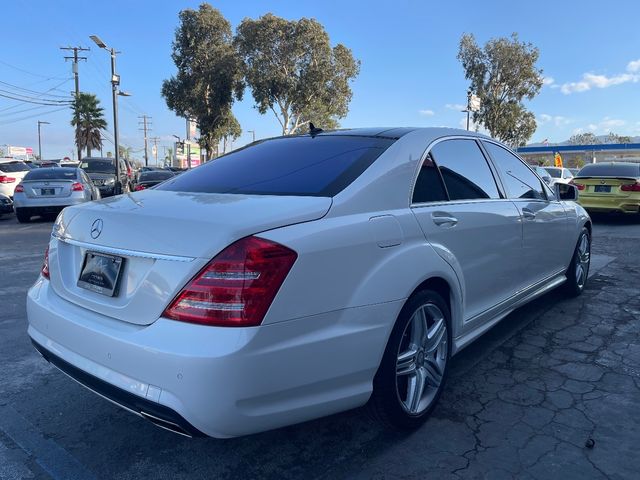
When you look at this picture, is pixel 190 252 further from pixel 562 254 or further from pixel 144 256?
pixel 562 254

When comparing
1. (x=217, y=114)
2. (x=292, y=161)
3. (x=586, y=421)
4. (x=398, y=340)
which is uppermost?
(x=217, y=114)

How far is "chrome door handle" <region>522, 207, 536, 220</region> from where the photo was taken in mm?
3887

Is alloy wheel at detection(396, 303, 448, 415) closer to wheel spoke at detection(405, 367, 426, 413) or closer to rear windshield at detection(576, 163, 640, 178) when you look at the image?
wheel spoke at detection(405, 367, 426, 413)

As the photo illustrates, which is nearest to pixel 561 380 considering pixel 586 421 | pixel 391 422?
pixel 586 421

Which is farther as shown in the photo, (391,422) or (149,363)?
(391,422)

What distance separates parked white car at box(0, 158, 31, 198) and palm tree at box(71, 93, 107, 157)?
121ft

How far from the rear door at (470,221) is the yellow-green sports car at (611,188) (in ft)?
29.1

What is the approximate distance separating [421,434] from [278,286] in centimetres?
131

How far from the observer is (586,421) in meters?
2.88

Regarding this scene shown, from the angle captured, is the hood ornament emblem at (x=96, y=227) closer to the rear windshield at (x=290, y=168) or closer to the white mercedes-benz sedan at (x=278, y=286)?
the white mercedes-benz sedan at (x=278, y=286)

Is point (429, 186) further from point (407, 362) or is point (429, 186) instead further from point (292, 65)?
point (292, 65)

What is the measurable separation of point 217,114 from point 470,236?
110 ft

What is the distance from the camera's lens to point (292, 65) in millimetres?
31281

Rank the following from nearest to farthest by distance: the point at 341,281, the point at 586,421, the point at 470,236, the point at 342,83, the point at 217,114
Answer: the point at 341,281 → the point at 586,421 → the point at 470,236 → the point at 342,83 → the point at 217,114
